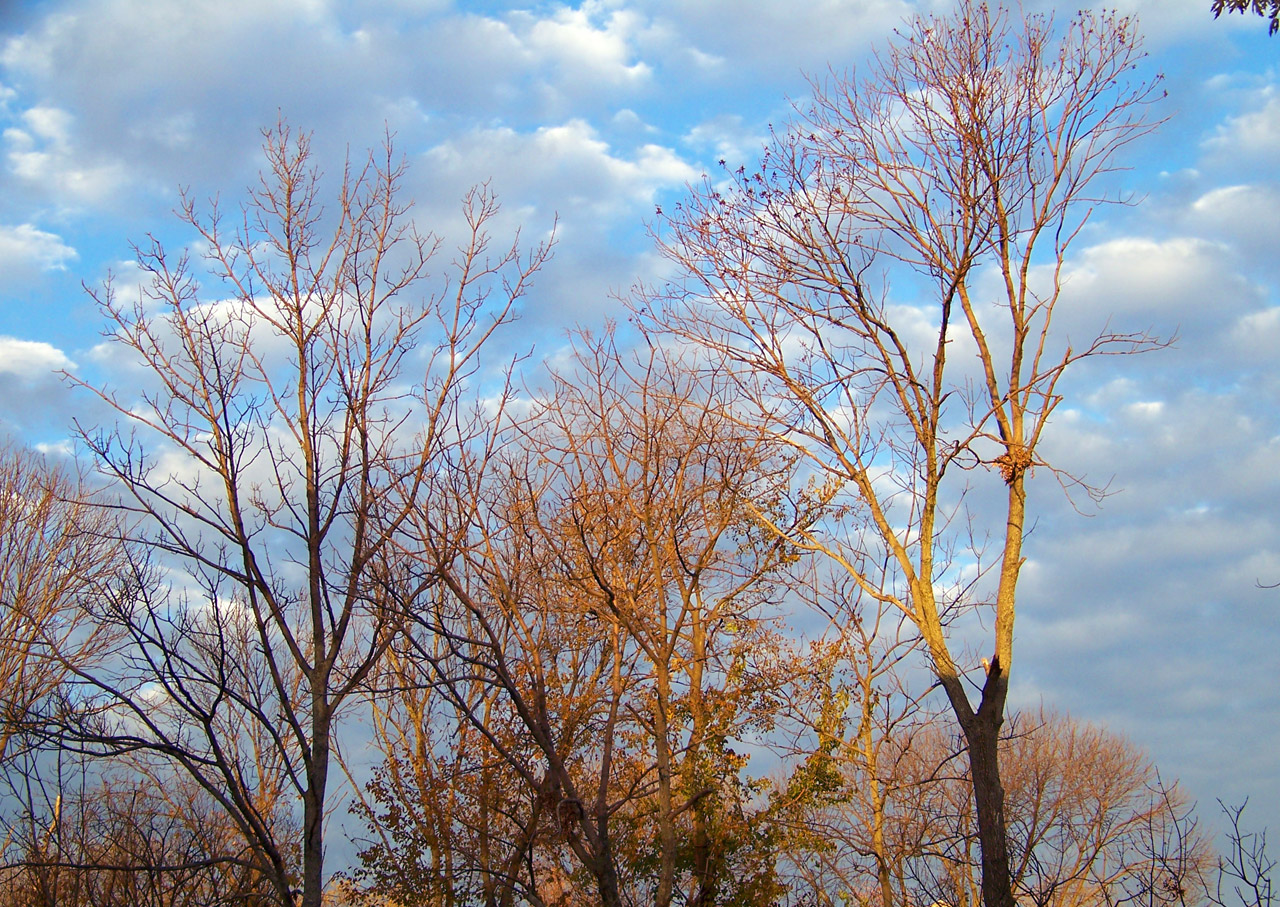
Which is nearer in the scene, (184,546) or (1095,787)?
(184,546)

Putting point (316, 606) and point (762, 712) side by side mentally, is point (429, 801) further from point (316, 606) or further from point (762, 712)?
point (316, 606)

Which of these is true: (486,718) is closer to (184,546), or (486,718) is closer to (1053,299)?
(184,546)

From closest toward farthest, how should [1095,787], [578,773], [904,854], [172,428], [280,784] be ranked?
[172,428] → [904,854] → [578,773] → [280,784] → [1095,787]

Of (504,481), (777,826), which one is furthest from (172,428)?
(777,826)

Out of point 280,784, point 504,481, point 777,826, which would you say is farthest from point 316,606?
point 280,784

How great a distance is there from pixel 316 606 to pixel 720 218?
5.31m

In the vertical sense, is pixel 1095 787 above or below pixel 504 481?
below

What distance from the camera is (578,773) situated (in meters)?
16.7

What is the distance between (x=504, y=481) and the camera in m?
11.5

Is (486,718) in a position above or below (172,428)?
below

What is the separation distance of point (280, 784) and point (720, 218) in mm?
16625

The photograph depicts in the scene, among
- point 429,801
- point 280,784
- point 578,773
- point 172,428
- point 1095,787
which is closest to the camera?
point 172,428

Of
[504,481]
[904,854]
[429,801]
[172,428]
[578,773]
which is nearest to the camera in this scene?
[172,428]

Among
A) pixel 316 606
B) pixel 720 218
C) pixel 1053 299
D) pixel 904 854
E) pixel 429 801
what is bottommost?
pixel 904 854
